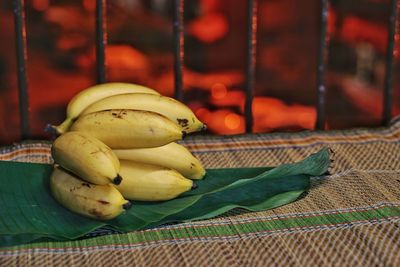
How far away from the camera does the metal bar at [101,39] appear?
183 centimetres

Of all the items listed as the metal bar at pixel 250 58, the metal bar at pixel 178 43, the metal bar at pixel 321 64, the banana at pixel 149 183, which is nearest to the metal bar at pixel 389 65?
the metal bar at pixel 321 64

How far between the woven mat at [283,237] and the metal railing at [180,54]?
24 centimetres

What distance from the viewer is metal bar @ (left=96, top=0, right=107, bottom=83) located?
1830 mm

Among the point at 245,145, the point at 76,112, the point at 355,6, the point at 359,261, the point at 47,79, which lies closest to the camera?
the point at 359,261

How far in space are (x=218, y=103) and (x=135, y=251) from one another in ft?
4.35

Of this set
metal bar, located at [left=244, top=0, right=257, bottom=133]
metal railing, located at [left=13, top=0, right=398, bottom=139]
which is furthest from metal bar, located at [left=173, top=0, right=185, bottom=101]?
metal bar, located at [left=244, top=0, right=257, bottom=133]

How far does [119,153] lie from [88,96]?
144 mm

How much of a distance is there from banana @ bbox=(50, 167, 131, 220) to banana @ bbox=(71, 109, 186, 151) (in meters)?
0.09

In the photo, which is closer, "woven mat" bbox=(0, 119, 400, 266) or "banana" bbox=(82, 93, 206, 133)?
"woven mat" bbox=(0, 119, 400, 266)

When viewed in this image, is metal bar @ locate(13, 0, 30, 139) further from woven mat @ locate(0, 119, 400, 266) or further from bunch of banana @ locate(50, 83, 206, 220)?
bunch of banana @ locate(50, 83, 206, 220)

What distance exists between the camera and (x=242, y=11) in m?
2.49

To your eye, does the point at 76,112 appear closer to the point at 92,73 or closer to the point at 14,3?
the point at 14,3

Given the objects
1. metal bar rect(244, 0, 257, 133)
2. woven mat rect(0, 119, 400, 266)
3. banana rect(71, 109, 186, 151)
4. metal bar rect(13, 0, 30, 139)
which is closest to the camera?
woven mat rect(0, 119, 400, 266)

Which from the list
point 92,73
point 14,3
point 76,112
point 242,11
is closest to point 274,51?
point 242,11
